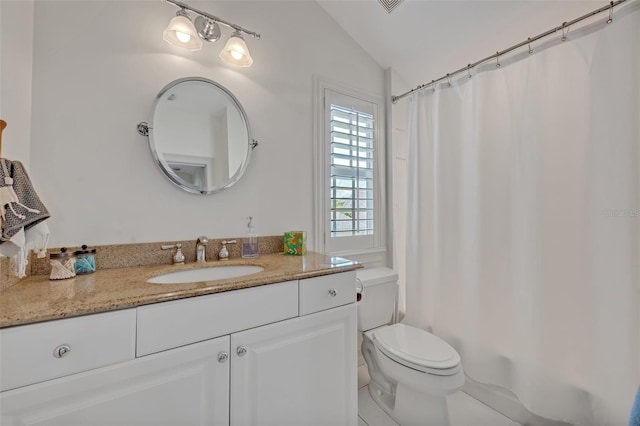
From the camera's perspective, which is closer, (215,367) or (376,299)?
(215,367)

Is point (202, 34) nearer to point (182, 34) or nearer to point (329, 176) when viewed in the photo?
point (182, 34)

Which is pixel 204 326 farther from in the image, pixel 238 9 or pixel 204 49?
pixel 238 9

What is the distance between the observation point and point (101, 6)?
1.13m

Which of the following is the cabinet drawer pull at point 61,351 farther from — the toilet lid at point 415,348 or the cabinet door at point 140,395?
the toilet lid at point 415,348

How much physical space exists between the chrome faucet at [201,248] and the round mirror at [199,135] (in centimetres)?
25

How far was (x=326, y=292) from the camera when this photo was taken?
3.62 ft

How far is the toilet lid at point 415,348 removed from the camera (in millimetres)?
1224

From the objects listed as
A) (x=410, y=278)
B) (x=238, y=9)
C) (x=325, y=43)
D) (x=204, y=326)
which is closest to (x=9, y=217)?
(x=204, y=326)

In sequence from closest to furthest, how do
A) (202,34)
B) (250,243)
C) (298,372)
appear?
(298,372)
(202,34)
(250,243)

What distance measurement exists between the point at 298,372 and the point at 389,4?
207cm

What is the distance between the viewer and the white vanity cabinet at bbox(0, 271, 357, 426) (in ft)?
2.14

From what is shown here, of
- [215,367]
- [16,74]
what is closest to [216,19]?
[16,74]

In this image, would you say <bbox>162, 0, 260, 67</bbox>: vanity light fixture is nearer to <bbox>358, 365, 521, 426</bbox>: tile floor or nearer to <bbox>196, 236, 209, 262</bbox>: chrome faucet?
<bbox>196, 236, 209, 262</bbox>: chrome faucet

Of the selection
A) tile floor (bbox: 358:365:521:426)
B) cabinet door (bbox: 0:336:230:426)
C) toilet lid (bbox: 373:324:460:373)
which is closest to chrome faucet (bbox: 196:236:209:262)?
cabinet door (bbox: 0:336:230:426)
